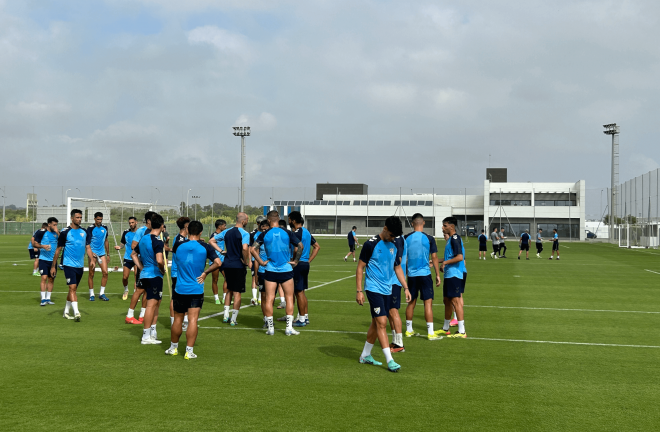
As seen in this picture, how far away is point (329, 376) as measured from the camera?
720cm

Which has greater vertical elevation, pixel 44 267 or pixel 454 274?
pixel 454 274

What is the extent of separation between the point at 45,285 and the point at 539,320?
11.2m

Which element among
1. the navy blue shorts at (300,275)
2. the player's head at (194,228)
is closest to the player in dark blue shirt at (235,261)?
the navy blue shorts at (300,275)

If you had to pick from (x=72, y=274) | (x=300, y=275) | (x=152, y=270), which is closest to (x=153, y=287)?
(x=152, y=270)

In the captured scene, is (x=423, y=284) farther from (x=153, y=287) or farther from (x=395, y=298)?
(x=153, y=287)

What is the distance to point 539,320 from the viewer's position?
11859 millimetres

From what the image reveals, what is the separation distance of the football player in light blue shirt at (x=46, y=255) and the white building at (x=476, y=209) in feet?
213

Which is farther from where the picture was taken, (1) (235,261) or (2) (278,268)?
(1) (235,261)

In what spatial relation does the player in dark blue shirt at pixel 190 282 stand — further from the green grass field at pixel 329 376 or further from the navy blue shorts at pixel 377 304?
the navy blue shorts at pixel 377 304

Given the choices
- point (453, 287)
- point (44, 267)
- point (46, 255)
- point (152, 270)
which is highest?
point (152, 270)

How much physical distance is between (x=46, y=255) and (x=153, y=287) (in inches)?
259

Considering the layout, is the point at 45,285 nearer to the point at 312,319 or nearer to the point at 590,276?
the point at 312,319

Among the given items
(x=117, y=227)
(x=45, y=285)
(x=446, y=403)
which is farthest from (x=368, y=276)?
(x=117, y=227)

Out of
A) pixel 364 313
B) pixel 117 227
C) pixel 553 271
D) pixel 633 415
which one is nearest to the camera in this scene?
pixel 633 415
